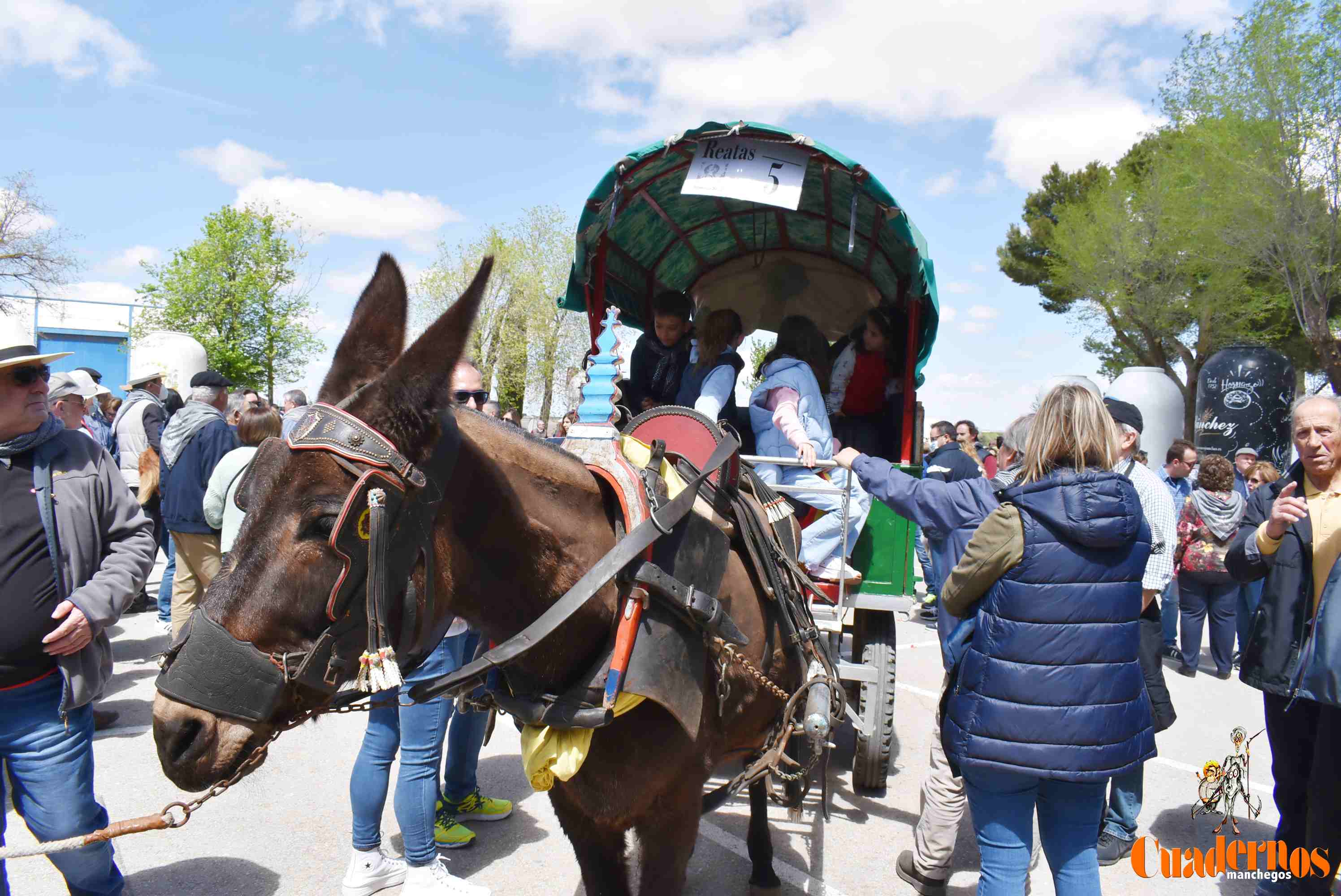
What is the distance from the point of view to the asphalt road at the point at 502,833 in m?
3.43

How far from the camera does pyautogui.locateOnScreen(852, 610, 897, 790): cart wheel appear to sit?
13.3 ft

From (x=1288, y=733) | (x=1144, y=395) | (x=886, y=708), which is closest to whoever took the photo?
(x=1288, y=733)

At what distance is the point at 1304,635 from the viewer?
2895 mm

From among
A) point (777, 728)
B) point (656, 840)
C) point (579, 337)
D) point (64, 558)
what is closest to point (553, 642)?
point (656, 840)

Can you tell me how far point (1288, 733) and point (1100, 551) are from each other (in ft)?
5.53

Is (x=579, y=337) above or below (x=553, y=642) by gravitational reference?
above

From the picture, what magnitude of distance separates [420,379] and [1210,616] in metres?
8.16

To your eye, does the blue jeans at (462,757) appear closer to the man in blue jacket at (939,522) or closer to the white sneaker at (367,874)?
the white sneaker at (367,874)

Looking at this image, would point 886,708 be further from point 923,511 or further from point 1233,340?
point 1233,340

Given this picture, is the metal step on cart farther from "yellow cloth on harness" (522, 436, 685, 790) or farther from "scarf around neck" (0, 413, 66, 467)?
"scarf around neck" (0, 413, 66, 467)

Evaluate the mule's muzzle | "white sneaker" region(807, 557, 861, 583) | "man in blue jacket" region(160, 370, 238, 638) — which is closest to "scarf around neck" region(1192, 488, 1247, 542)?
"white sneaker" region(807, 557, 861, 583)

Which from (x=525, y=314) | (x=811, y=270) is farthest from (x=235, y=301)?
(x=811, y=270)

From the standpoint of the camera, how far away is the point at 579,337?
29.3m

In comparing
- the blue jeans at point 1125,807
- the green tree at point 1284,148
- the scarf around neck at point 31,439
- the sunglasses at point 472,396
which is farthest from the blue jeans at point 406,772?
the green tree at point 1284,148
